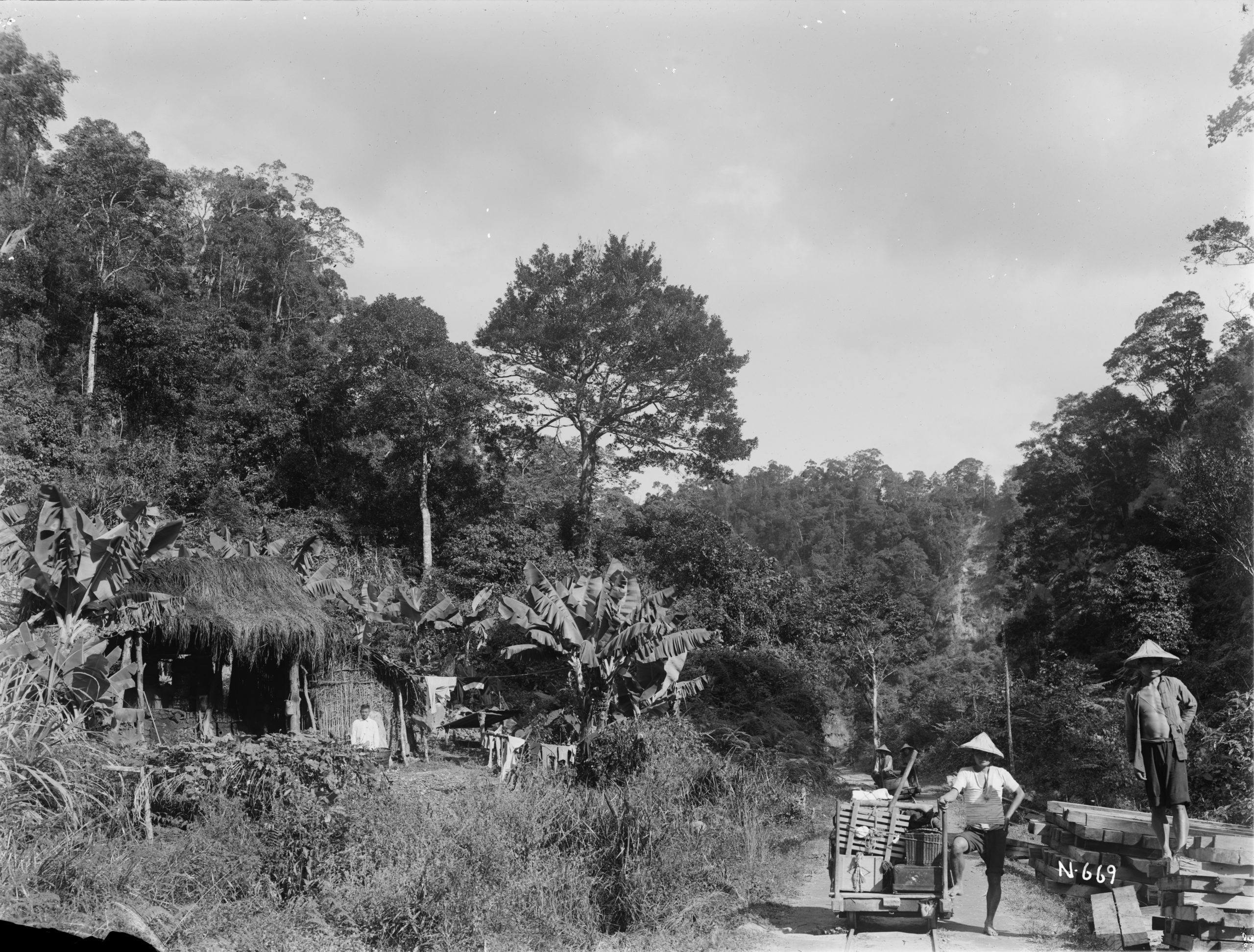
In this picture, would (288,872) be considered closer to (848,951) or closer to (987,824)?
(848,951)

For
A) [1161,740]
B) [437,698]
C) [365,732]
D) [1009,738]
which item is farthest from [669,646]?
[1009,738]

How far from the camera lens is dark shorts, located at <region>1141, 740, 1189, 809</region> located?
20.1 feet

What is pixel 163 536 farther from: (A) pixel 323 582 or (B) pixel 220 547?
(A) pixel 323 582

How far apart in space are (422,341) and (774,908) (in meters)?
20.6

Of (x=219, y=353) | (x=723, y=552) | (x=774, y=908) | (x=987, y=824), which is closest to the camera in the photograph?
(x=987, y=824)

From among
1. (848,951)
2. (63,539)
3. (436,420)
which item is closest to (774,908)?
(848,951)

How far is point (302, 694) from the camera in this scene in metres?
12.8

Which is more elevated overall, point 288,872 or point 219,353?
point 219,353

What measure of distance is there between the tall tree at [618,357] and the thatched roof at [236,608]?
16.1 metres

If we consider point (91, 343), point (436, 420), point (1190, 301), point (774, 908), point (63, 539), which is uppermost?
point (1190, 301)

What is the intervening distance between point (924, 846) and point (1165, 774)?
1.62m

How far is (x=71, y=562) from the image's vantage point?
31.4ft

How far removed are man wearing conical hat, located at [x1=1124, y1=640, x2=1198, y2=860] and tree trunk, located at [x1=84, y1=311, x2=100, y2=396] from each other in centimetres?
2608

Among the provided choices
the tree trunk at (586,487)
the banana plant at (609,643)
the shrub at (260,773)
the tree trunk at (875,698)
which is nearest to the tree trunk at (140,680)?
the shrub at (260,773)
